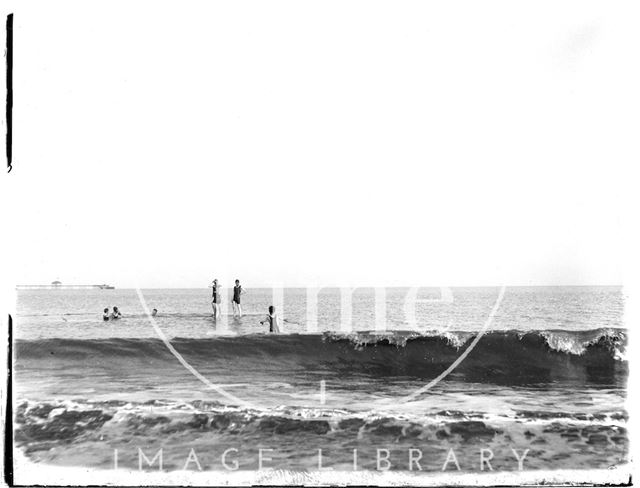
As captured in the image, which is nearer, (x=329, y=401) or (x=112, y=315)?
(x=329, y=401)

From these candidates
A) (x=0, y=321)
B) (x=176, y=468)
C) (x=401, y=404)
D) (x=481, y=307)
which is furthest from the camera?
(x=481, y=307)

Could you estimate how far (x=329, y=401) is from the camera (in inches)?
218

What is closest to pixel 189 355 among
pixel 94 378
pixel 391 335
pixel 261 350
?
pixel 261 350

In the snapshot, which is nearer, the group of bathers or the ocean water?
the ocean water

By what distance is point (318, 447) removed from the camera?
427 centimetres

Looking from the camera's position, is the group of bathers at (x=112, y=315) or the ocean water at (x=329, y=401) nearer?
the ocean water at (x=329, y=401)

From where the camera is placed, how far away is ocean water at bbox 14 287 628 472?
4.14m

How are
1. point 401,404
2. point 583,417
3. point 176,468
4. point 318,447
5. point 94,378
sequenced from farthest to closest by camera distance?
point 94,378, point 401,404, point 583,417, point 318,447, point 176,468

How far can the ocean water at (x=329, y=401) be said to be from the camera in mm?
4145

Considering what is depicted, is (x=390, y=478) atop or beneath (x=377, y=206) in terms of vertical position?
beneath

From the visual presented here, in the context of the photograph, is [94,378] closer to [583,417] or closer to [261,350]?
[261,350]

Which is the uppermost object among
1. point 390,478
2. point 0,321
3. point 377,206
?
point 377,206

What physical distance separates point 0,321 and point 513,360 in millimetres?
6292

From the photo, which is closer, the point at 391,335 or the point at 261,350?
the point at 261,350
